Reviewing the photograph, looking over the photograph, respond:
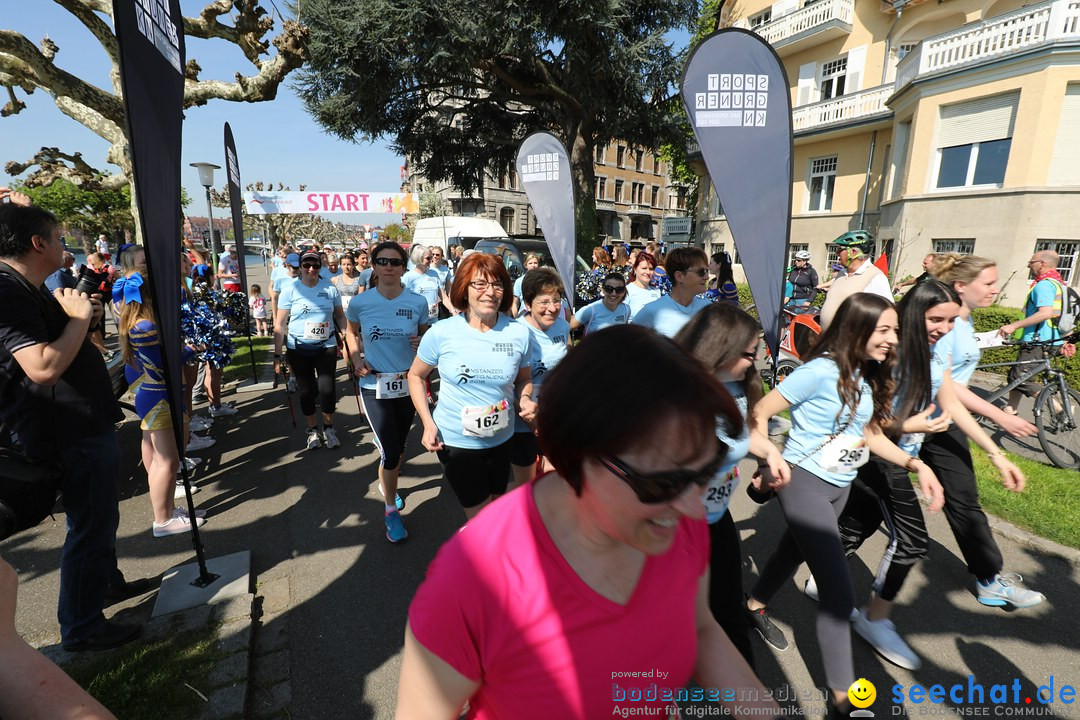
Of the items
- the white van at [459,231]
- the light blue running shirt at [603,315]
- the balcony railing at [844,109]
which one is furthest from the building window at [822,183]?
the light blue running shirt at [603,315]

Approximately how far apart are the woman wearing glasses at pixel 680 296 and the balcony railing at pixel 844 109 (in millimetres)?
17163

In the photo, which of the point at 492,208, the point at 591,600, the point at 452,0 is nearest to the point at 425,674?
the point at 591,600

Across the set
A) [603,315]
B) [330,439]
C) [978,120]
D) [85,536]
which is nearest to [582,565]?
[85,536]

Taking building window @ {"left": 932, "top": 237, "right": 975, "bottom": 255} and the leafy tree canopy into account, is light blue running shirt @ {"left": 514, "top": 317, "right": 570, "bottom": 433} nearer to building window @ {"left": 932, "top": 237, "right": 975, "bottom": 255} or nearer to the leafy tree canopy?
the leafy tree canopy

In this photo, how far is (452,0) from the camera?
48.5 ft

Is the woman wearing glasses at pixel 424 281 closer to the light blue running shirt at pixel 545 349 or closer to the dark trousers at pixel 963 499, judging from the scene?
the light blue running shirt at pixel 545 349

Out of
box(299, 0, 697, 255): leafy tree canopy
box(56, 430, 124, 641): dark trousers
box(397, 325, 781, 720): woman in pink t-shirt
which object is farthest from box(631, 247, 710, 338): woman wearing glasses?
box(299, 0, 697, 255): leafy tree canopy

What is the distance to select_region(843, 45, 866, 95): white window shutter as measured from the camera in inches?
787

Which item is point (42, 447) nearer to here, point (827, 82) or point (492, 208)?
point (827, 82)

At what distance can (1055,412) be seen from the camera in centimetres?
532

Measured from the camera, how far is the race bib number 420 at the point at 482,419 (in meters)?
2.91

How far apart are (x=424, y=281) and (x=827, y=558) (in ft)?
21.5

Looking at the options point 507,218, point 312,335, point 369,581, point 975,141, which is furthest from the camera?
point 507,218

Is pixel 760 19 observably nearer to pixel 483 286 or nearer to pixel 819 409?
pixel 483 286
